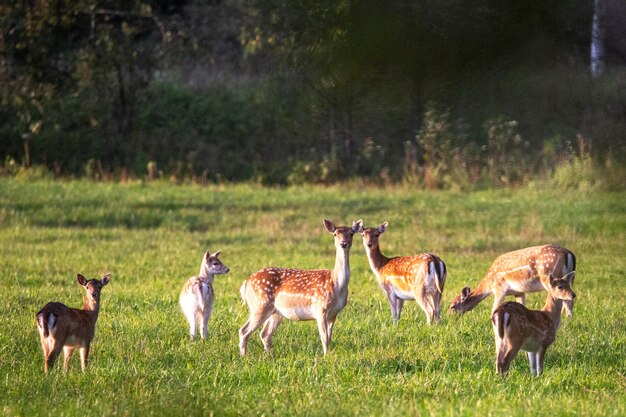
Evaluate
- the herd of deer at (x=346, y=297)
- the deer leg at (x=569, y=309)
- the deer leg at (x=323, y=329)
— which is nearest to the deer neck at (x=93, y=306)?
the herd of deer at (x=346, y=297)

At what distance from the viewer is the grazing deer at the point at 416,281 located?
977 centimetres

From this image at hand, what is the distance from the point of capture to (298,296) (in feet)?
26.7

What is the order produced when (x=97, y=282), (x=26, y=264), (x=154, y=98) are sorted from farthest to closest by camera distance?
(x=154, y=98), (x=26, y=264), (x=97, y=282)

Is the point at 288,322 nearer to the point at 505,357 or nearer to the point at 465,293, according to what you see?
the point at 465,293

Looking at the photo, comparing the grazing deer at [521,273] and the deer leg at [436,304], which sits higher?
the grazing deer at [521,273]

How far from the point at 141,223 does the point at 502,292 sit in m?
9.43

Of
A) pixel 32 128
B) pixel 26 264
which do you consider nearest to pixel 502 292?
pixel 26 264

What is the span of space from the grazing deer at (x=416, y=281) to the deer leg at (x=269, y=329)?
1.52 meters

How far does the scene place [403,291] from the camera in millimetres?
10062

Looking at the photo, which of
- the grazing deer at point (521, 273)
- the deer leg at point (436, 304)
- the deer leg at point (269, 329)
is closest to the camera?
the deer leg at point (269, 329)

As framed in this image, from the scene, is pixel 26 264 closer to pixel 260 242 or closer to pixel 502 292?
pixel 260 242

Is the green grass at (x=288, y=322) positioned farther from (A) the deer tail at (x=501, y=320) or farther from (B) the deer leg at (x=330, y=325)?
(A) the deer tail at (x=501, y=320)

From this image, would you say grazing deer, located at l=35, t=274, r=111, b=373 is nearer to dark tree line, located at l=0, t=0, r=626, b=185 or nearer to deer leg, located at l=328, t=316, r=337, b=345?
deer leg, located at l=328, t=316, r=337, b=345

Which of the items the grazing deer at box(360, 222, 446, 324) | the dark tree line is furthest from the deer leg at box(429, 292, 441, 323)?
the dark tree line
